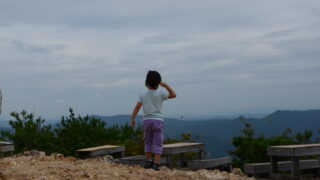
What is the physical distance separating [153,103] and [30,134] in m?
8.36

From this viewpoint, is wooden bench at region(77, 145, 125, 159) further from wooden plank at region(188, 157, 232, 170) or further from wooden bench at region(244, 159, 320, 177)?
wooden bench at region(244, 159, 320, 177)

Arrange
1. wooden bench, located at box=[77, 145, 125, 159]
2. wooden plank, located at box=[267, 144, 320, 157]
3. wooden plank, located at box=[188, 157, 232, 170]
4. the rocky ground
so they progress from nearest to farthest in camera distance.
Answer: the rocky ground
wooden plank, located at box=[267, 144, 320, 157]
wooden plank, located at box=[188, 157, 232, 170]
wooden bench, located at box=[77, 145, 125, 159]

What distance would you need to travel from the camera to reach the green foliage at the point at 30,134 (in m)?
15.8

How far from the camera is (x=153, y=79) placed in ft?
28.2

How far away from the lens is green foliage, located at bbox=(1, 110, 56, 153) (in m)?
15.8

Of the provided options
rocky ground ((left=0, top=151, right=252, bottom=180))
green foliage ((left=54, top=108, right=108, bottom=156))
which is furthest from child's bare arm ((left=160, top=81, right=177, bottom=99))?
green foliage ((left=54, top=108, right=108, bottom=156))

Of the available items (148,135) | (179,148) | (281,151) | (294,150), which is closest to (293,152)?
(294,150)

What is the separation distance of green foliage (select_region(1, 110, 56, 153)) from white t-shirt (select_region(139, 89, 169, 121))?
7.30m

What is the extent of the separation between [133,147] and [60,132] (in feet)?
8.58

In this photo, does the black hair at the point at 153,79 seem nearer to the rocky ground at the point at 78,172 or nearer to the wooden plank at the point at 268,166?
the rocky ground at the point at 78,172

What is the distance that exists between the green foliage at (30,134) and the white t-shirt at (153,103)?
7.30 m

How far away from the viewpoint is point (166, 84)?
8875 millimetres

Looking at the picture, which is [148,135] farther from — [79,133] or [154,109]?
[79,133]

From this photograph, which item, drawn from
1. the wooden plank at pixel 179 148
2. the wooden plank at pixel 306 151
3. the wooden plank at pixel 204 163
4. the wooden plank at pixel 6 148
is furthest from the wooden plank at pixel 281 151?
the wooden plank at pixel 6 148
